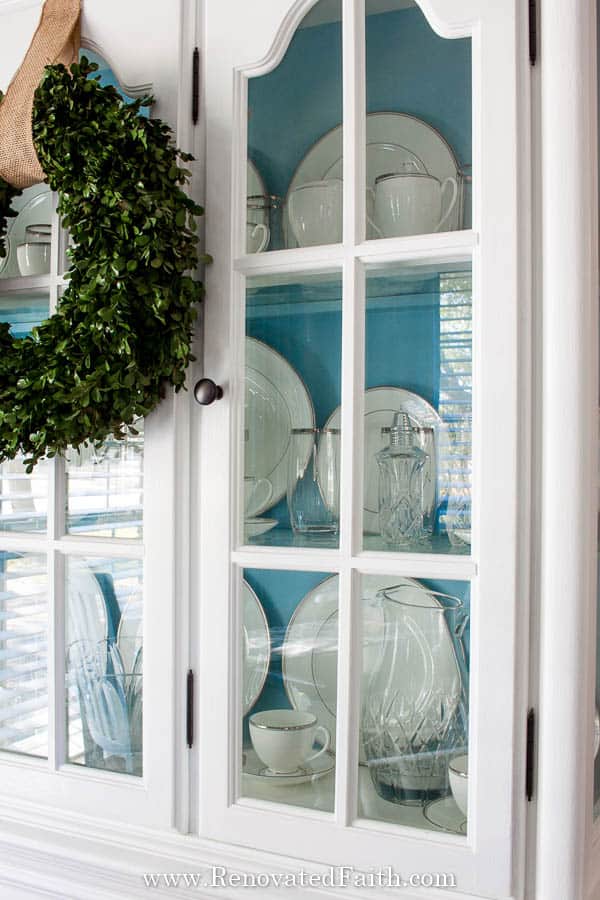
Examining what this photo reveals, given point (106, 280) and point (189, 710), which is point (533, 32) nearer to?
point (106, 280)

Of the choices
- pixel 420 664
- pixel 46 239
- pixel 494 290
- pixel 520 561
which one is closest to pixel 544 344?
pixel 494 290

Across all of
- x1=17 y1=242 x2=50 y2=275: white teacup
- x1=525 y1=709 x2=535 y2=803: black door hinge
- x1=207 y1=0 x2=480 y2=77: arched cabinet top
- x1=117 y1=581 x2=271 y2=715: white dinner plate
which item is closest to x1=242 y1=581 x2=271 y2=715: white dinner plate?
A: x1=117 y1=581 x2=271 y2=715: white dinner plate

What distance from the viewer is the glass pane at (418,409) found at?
101 centimetres

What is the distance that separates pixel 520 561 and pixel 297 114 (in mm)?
637

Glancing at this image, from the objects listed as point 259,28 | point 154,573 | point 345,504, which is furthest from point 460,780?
point 259,28

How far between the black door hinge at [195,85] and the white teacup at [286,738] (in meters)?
0.81

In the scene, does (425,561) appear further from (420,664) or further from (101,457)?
(101,457)

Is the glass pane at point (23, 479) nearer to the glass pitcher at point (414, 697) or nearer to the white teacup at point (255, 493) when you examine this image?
the white teacup at point (255, 493)

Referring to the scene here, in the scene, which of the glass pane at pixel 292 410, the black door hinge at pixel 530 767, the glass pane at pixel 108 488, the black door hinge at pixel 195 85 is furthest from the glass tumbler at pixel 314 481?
the black door hinge at pixel 195 85

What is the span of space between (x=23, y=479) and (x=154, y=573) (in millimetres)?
293

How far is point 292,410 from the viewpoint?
1117 millimetres

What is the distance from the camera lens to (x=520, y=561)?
958 mm

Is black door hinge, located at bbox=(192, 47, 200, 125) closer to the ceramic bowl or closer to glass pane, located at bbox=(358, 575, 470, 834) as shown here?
glass pane, located at bbox=(358, 575, 470, 834)

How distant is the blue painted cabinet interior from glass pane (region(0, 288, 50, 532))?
0.36 meters
